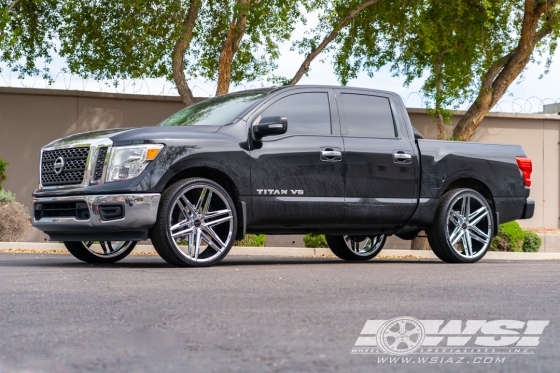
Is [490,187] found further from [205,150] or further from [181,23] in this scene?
[181,23]

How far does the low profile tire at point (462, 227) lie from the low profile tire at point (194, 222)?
9.50 feet

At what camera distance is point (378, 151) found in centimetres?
1124

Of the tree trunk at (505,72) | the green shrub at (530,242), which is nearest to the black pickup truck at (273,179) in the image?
the green shrub at (530,242)

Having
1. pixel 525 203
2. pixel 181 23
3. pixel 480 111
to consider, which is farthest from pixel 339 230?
pixel 480 111

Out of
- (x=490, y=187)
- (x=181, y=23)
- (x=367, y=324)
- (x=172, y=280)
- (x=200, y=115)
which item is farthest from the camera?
(x=181, y=23)

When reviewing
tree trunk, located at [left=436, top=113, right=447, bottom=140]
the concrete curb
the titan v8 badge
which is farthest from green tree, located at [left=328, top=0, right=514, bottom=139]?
the titan v8 badge

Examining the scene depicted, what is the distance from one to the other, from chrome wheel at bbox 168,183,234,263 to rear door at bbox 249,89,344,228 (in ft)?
1.32

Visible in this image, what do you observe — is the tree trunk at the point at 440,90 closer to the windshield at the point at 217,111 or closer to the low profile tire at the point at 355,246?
the low profile tire at the point at 355,246

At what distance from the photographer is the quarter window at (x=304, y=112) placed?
10.8m

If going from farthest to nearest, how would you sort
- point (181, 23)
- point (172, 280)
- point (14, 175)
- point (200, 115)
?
point (14, 175)
point (181, 23)
point (200, 115)
point (172, 280)

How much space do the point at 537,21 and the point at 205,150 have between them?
12.7 meters

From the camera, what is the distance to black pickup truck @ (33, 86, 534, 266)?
9.80 meters

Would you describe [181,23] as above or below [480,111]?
above

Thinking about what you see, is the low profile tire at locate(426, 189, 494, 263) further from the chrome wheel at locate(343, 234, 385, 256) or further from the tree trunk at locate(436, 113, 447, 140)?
the tree trunk at locate(436, 113, 447, 140)
